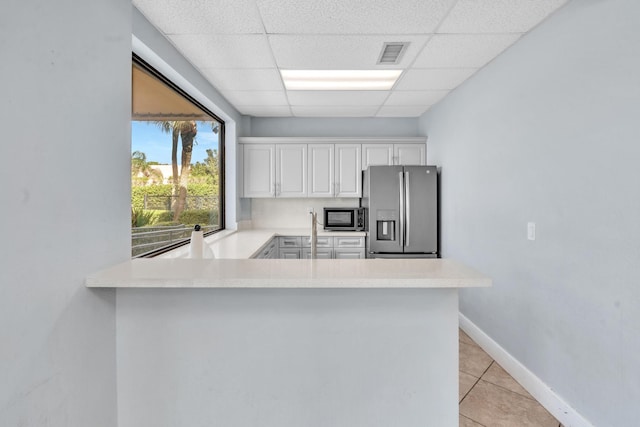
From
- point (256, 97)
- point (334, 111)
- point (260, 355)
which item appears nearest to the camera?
point (260, 355)

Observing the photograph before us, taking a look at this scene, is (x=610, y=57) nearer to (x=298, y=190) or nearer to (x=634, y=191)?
(x=634, y=191)

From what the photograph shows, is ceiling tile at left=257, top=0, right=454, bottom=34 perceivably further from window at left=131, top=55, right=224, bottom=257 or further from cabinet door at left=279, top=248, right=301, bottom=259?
cabinet door at left=279, top=248, right=301, bottom=259

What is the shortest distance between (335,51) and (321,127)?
207 cm

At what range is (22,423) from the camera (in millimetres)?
933

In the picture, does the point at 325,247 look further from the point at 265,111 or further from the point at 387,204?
the point at 265,111

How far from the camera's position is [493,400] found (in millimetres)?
2111

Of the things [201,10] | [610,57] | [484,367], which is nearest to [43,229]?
[201,10]

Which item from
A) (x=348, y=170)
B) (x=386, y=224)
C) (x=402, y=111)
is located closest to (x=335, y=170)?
(x=348, y=170)

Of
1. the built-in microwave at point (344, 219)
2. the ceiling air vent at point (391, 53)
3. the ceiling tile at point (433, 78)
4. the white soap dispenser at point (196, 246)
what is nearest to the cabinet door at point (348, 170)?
the built-in microwave at point (344, 219)

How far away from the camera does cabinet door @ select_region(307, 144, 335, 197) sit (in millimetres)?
4254

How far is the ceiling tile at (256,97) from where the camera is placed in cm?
342

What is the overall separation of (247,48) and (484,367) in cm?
301

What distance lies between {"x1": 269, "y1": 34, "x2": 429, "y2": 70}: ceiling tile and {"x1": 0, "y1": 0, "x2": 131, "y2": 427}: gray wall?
3.97 ft

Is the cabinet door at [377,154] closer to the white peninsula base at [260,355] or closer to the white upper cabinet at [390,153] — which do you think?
the white upper cabinet at [390,153]
